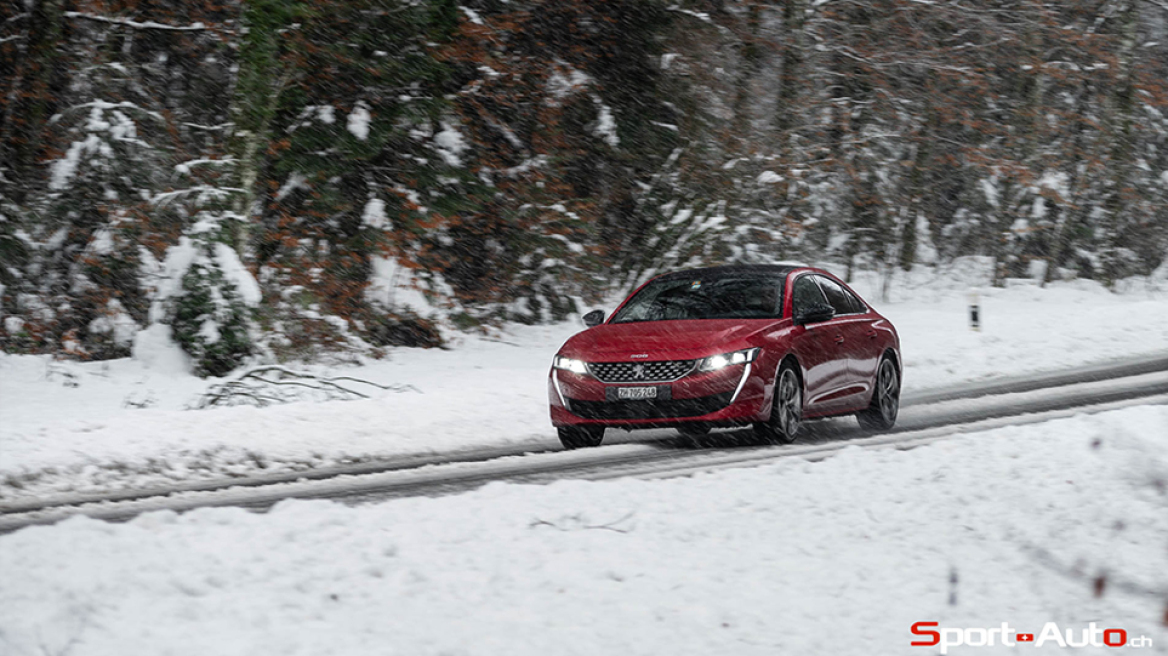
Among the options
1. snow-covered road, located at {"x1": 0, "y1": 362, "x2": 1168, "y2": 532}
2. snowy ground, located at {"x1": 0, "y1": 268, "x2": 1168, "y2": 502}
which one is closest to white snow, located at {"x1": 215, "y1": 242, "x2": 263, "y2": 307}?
snowy ground, located at {"x1": 0, "y1": 268, "x2": 1168, "y2": 502}

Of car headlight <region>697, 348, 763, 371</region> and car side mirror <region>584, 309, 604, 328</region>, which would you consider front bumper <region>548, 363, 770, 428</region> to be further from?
car side mirror <region>584, 309, 604, 328</region>

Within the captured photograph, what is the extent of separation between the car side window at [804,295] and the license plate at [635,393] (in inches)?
66.7

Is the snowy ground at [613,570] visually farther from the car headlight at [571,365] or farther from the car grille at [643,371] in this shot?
the car headlight at [571,365]

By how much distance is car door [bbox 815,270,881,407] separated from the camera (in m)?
11.6

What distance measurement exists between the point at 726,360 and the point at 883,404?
2.81m

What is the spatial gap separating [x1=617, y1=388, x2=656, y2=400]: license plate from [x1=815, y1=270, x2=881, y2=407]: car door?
2272mm

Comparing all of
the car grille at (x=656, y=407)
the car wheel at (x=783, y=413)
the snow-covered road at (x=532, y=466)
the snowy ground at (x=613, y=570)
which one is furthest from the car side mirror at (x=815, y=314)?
the snowy ground at (x=613, y=570)

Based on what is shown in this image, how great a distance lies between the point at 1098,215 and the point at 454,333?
2138 cm

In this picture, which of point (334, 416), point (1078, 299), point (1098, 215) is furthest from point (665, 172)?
point (1098, 215)

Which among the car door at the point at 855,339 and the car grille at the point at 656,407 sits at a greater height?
the car door at the point at 855,339

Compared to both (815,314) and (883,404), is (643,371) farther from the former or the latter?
(883,404)

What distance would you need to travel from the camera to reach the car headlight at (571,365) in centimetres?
1042

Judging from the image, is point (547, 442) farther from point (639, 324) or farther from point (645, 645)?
point (645, 645)

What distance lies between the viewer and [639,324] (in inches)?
429
